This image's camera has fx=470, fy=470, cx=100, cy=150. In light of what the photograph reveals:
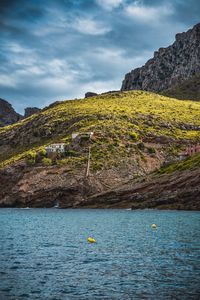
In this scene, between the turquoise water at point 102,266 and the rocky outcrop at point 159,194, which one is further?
the rocky outcrop at point 159,194

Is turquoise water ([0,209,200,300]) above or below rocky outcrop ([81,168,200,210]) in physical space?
below

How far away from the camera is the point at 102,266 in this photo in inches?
2126

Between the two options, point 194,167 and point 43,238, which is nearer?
point 43,238

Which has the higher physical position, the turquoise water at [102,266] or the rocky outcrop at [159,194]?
the rocky outcrop at [159,194]

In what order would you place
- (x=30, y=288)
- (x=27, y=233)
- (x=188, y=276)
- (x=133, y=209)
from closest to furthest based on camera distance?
(x=30, y=288)
(x=188, y=276)
(x=27, y=233)
(x=133, y=209)


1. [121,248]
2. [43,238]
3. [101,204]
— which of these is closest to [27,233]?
[43,238]

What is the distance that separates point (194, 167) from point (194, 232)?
9969 cm

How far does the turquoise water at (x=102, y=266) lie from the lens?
135 feet

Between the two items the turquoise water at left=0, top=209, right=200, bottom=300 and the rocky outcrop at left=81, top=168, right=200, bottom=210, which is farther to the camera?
the rocky outcrop at left=81, top=168, right=200, bottom=210

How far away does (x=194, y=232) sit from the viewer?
87500 millimetres

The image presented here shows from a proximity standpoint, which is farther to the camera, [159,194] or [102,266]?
[159,194]

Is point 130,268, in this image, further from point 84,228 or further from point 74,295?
point 84,228

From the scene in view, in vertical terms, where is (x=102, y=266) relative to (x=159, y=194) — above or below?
below

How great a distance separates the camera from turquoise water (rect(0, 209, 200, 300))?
41.2m
